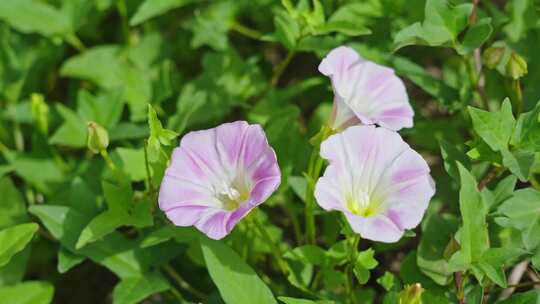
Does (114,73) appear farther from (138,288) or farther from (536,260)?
(536,260)

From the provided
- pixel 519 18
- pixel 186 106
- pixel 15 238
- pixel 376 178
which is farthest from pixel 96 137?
pixel 519 18

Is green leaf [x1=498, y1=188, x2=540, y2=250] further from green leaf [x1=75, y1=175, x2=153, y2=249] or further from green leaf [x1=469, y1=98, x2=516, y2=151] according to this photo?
green leaf [x1=75, y1=175, x2=153, y2=249]

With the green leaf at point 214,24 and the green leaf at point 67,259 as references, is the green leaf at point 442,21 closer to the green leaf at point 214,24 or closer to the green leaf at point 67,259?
the green leaf at point 214,24

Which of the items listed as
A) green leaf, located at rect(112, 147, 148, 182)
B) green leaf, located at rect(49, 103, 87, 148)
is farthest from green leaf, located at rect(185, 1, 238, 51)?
green leaf, located at rect(112, 147, 148, 182)

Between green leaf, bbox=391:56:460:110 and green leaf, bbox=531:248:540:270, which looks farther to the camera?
green leaf, bbox=391:56:460:110

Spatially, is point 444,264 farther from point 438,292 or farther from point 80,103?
point 80,103

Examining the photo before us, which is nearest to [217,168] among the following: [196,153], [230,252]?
[196,153]
